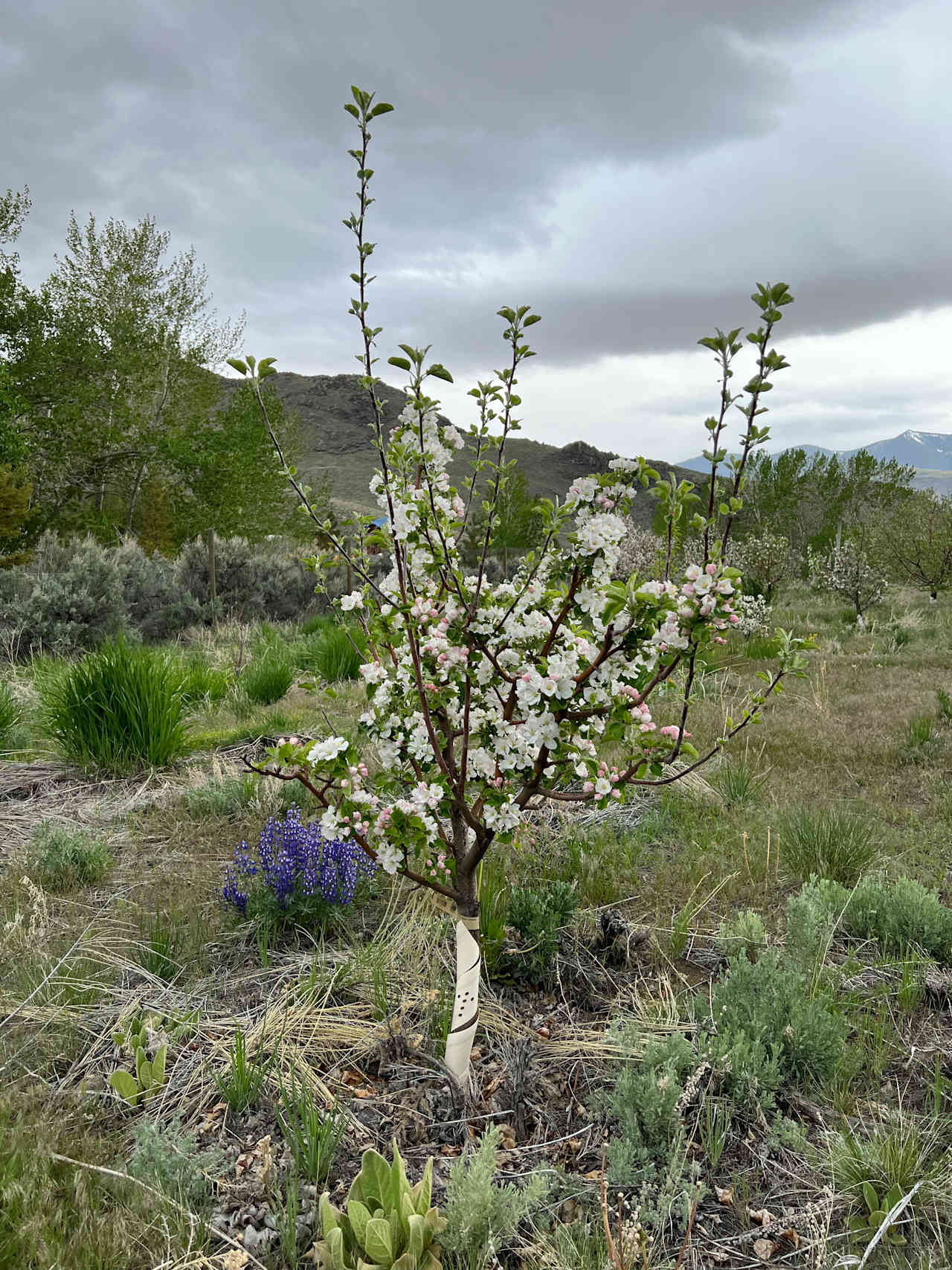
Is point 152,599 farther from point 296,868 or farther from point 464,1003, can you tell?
point 464,1003

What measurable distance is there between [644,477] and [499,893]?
192 cm

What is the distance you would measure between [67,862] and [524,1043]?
2514mm

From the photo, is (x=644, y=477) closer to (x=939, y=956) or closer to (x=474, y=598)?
(x=474, y=598)

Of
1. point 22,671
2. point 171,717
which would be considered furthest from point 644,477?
point 22,671

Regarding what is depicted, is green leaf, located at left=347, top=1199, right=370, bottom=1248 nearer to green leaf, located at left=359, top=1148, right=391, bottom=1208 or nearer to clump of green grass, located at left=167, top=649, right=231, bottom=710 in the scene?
green leaf, located at left=359, top=1148, right=391, bottom=1208

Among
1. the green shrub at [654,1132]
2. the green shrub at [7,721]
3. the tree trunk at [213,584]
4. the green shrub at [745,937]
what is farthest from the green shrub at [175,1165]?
the tree trunk at [213,584]

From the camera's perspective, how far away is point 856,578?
41.5ft

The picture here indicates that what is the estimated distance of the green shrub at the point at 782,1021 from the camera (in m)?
2.29

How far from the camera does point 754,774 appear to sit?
5.04 meters

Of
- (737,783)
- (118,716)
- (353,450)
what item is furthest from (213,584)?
(353,450)

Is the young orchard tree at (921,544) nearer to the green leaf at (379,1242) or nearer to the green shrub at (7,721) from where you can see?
the green shrub at (7,721)

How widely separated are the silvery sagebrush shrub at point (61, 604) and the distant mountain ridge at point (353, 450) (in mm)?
46032

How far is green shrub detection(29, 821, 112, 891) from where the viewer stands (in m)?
3.60

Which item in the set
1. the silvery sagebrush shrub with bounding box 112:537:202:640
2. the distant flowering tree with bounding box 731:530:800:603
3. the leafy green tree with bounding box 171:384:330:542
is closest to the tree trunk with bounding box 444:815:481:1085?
the silvery sagebrush shrub with bounding box 112:537:202:640
